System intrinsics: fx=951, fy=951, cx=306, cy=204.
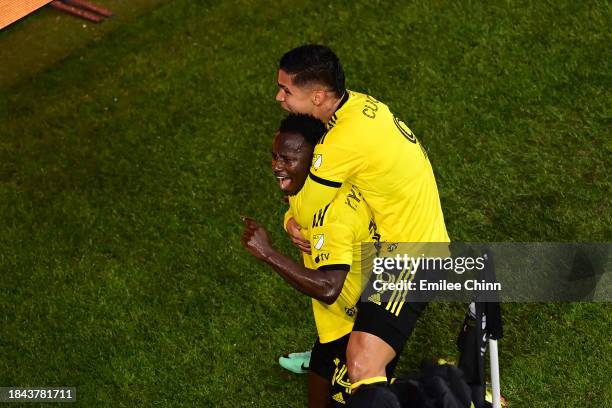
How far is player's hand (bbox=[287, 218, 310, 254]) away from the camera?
6.35m

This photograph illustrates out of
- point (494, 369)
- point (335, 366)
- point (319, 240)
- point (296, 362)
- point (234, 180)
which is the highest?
point (319, 240)

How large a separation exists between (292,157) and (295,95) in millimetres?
475

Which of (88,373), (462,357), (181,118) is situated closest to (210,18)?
(181,118)

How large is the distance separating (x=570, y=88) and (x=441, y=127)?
4.65 ft

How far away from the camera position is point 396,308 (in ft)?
20.6

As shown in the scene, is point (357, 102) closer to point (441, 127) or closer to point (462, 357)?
point (462, 357)

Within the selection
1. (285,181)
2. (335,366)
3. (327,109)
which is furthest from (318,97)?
(335,366)

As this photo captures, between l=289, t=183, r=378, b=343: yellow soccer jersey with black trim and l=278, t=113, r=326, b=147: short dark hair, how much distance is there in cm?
38

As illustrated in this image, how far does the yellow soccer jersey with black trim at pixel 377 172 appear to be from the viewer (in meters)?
6.06

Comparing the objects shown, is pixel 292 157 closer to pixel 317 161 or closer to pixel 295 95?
pixel 317 161

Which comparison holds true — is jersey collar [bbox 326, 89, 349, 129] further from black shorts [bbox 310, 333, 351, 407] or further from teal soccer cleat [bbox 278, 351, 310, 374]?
teal soccer cleat [bbox 278, 351, 310, 374]

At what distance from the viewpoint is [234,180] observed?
9.37 meters

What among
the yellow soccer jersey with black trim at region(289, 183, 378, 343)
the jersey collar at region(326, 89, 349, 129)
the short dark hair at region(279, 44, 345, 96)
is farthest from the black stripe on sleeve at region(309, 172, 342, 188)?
the short dark hair at region(279, 44, 345, 96)

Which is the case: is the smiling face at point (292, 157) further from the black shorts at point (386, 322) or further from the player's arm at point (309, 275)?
the black shorts at point (386, 322)
